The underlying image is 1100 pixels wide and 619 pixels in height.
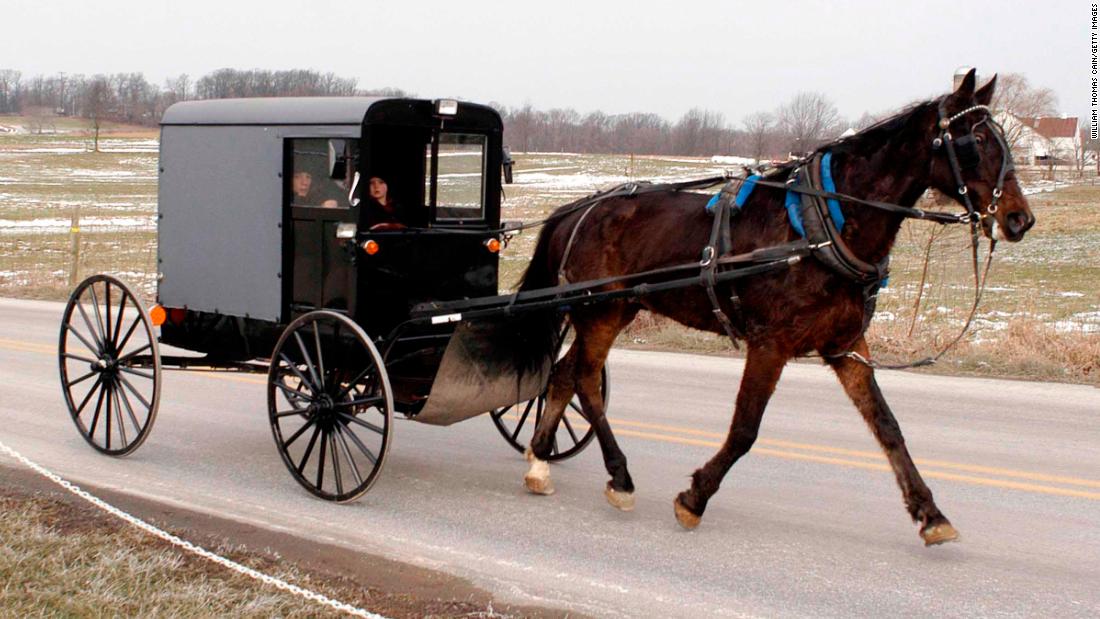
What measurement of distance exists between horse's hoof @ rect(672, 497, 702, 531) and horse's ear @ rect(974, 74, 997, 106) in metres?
2.51

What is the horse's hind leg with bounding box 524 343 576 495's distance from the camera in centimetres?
705

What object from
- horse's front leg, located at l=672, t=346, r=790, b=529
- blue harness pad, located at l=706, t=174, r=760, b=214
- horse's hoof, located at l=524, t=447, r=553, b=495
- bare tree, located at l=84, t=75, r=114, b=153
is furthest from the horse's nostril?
bare tree, located at l=84, t=75, r=114, b=153

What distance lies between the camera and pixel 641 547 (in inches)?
239

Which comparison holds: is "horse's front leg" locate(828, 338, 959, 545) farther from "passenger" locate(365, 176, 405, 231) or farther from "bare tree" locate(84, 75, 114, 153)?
"bare tree" locate(84, 75, 114, 153)

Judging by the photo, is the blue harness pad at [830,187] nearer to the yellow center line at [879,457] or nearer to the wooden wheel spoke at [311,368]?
the yellow center line at [879,457]

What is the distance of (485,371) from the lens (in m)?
7.21

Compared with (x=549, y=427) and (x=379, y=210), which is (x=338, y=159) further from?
(x=549, y=427)

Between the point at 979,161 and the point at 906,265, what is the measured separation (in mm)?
17399

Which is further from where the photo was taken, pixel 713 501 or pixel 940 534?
pixel 713 501

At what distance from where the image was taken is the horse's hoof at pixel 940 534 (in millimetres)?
5836

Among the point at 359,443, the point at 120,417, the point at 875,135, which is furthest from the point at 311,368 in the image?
the point at 875,135

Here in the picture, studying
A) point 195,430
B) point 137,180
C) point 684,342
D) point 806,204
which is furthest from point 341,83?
point 806,204

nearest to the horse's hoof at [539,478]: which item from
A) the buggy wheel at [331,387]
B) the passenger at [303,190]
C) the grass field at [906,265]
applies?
the buggy wheel at [331,387]

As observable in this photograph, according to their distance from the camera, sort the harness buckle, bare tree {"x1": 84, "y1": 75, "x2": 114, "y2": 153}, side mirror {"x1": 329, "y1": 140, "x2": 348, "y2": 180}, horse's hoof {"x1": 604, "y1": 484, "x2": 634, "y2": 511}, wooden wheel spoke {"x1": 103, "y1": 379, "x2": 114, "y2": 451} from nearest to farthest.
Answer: the harness buckle
horse's hoof {"x1": 604, "y1": 484, "x2": 634, "y2": 511}
side mirror {"x1": 329, "y1": 140, "x2": 348, "y2": 180}
wooden wheel spoke {"x1": 103, "y1": 379, "x2": 114, "y2": 451}
bare tree {"x1": 84, "y1": 75, "x2": 114, "y2": 153}
